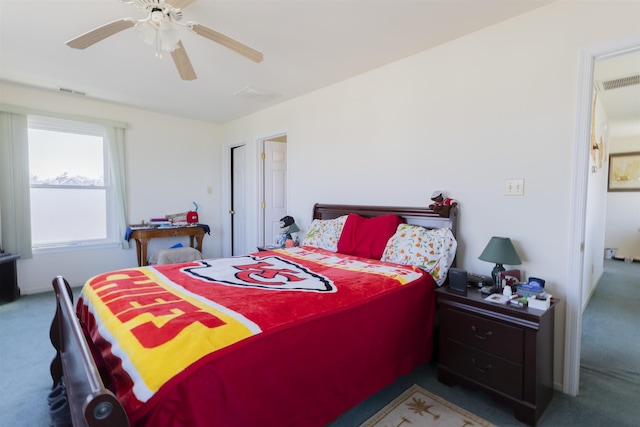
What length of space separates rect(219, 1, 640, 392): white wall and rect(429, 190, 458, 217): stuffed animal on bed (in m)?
0.08

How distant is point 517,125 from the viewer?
2170mm

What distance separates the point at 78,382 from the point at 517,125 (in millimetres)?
2791

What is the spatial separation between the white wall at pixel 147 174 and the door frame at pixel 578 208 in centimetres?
486

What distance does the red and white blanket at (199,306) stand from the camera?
110 centimetres

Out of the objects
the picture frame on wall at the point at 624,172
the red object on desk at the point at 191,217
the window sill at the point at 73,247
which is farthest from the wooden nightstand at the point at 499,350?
the picture frame on wall at the point at 624,172

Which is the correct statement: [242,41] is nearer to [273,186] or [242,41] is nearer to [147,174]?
[273,186]

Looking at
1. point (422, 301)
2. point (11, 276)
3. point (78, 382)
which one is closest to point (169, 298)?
point (78, 382)

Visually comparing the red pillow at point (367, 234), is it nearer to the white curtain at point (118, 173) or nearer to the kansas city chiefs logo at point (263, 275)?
the kansas city chiefs logo at point (263, 275)

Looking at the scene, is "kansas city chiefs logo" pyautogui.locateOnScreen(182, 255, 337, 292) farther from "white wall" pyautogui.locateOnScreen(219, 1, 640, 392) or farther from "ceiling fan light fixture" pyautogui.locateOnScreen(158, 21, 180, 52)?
"ceiling fan light fixture" pyautogui.locateOnScreen(158, 21, 180, 52)

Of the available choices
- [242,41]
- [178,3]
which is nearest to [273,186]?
[242,41]

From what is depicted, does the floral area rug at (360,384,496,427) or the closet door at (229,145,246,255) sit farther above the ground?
the closet door at (229,145,246,255)

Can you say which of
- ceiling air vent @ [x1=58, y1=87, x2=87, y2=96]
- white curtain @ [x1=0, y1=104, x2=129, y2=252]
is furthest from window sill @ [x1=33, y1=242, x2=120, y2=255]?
ceiling air vent @ [x1=58, y1=87, x2=87, y2=96]

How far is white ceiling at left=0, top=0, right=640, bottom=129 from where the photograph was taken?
2.06 metres

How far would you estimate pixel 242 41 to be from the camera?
248 centimetres
